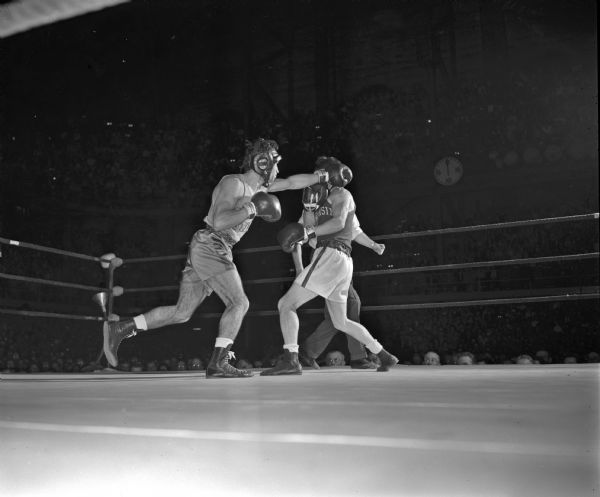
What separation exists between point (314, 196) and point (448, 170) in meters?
5.60

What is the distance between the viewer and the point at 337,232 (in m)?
3.04

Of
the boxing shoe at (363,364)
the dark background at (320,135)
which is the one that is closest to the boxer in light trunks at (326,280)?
the boxing shoe at (363,364)

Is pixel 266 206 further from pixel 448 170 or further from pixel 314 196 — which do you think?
pixel 448 170

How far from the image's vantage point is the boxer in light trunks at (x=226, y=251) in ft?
9.14

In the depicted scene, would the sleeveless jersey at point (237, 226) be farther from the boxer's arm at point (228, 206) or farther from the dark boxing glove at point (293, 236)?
the dark boxing glove at point (293, 236)

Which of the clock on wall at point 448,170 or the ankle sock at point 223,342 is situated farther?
the clock on wall at point 448,170

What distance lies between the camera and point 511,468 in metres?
0.68

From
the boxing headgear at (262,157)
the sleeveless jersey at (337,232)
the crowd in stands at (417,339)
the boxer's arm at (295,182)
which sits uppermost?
the boxing headgear at (262,157)

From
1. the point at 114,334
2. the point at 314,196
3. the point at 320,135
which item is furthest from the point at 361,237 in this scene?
the point at 320,135

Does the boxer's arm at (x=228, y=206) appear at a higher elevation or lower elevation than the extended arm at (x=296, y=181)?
lower

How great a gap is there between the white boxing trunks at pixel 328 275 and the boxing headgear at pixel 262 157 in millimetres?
442

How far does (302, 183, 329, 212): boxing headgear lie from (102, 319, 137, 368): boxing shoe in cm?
101

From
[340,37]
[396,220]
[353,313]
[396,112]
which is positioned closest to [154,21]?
[340,37]

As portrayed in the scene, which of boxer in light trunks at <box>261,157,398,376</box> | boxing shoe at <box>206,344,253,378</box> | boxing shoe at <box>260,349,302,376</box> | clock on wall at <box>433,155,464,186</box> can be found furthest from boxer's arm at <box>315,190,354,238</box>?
clock on wall at <box>433,155,464,186</box>
